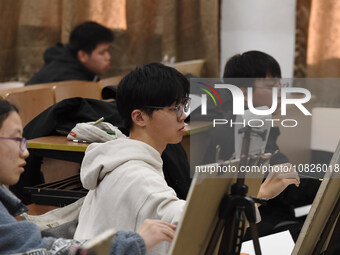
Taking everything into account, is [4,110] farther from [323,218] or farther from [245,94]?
[245,94]

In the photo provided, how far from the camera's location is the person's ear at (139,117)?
5.96ft

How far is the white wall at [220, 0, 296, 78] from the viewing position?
4.70 meters

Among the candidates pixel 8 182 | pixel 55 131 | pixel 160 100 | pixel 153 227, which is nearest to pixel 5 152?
pixel 8 182

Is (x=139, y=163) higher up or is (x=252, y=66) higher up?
(x=252, y=66)

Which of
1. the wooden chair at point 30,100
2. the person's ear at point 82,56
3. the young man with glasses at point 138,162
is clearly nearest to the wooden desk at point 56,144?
the wooden chair at point 30,100

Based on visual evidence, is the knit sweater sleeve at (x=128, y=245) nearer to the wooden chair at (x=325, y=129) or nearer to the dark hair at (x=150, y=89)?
the dark hair at (x=150, y=89)

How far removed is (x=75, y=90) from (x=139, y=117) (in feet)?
5.60

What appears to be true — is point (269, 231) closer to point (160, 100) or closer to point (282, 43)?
point (160, 100)

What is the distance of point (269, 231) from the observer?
244 cm

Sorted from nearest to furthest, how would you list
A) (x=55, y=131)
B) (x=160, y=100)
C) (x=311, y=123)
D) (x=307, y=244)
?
(x=307, y=244) → (x=160, y=100) → (x=55, y=131) → (x=311, y=123)

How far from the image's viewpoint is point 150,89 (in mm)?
1821

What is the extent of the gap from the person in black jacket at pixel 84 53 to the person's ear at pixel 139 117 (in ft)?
8.42

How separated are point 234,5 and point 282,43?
21.4 inches

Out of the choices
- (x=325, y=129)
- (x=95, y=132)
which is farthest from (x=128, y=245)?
(x=325, y=129)
